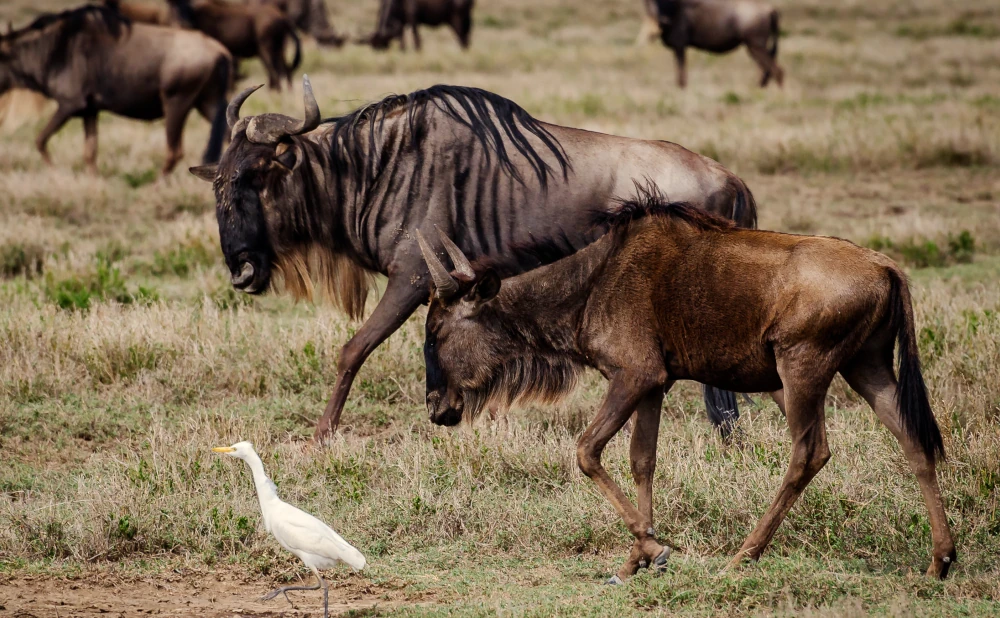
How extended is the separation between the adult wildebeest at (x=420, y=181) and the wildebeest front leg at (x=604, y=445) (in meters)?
1.82

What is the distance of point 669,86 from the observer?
2145 cm

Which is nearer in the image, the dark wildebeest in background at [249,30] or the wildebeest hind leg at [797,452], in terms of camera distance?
the wildebeest hind leg at [797,452]

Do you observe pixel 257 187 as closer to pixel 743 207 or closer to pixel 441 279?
pixel 441 279

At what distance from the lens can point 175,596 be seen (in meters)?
4.49

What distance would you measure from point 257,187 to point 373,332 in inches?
40.2

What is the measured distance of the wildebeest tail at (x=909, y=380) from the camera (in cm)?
452

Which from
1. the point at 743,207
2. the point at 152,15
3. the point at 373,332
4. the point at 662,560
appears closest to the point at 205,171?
the point at 373,332

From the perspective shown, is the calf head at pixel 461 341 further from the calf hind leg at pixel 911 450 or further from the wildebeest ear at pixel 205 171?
the wildebeest ear at pixel 205 171

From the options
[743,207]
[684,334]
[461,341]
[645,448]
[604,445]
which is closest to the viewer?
[604,445]

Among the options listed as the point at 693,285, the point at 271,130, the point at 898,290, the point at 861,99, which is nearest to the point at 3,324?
the point at 271,130

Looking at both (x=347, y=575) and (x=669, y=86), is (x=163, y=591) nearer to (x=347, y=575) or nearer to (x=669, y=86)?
(x=347, y=575)

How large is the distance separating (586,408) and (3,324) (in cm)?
375

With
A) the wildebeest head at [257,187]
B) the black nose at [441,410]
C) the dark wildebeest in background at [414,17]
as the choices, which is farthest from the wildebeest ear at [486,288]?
the dark wildebeest in background at [414,17]

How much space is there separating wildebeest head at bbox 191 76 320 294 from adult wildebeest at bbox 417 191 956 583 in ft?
5.65
